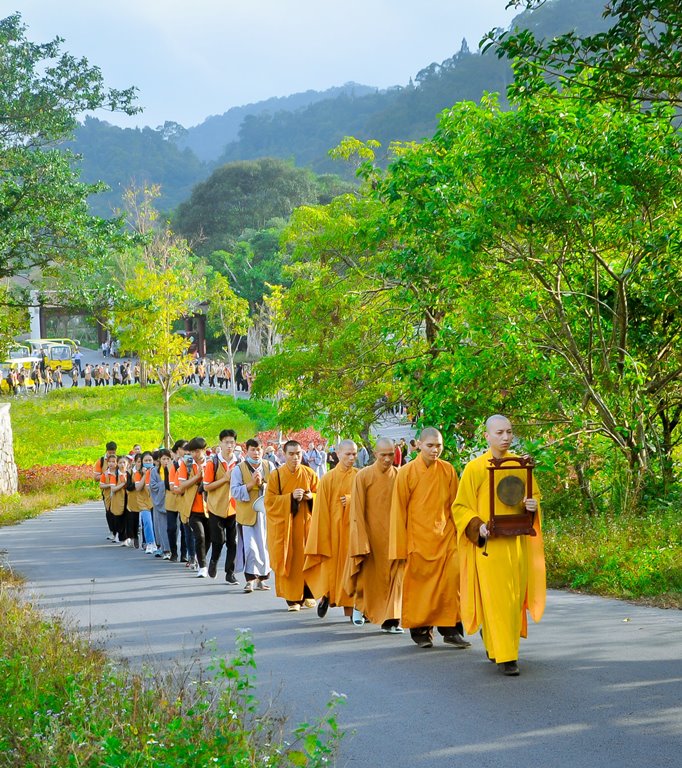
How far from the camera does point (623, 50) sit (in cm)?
897

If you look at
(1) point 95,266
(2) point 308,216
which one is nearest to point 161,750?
(1) point 95,266

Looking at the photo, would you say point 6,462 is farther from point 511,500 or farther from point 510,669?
point 510,669

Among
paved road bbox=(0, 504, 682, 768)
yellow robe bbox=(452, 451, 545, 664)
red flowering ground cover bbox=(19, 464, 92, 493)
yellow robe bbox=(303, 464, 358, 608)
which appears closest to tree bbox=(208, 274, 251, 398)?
red flowering ground cover bbox=(19, 464, 92, 493)

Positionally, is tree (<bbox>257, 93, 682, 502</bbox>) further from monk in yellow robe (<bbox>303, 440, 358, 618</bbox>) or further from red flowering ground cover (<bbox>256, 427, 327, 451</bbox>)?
red flowering ground cover (<bbox>256, 427, 327, 451</bbox>)

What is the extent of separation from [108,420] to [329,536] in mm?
35381

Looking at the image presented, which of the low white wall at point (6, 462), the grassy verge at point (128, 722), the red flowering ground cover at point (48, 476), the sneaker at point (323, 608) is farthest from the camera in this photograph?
the red flowering ground cover at point (48, 476)

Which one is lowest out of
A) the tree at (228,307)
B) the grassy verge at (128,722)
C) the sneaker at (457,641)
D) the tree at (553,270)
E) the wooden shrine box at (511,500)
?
the sneaker at (457,641)

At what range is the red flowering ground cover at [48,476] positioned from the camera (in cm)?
3278

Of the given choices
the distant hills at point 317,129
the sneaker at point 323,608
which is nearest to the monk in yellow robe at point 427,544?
the sneaker at point 323,608

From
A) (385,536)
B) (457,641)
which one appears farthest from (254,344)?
(457,641)

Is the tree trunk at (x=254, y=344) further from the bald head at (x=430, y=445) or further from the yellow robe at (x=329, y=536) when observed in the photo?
the bald head at (x=430, y=445)

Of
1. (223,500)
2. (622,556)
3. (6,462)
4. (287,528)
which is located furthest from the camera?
(6,462)

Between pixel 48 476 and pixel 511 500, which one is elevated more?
pixel 511 500

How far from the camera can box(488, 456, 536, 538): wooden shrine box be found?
324 inches
